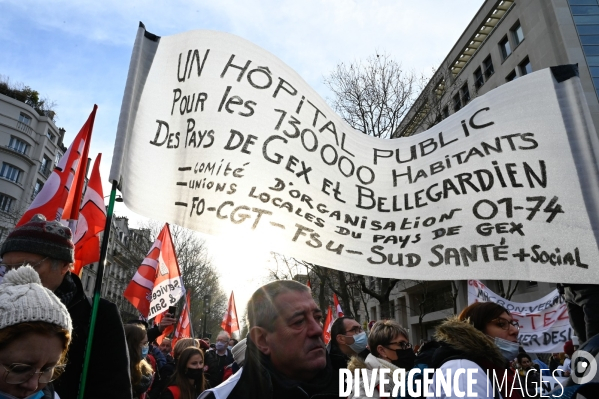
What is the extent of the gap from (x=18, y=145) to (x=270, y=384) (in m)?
50.2

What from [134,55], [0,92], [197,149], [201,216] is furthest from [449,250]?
[0,92]

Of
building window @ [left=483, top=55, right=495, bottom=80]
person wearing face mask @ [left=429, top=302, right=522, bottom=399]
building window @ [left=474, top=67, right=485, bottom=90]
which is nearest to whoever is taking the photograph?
person wearing face mask @ [left=429, top=302, right=522, bottom=399]

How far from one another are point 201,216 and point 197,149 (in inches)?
17.5

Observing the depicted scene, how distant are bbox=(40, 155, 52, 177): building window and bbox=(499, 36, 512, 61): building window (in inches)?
1755

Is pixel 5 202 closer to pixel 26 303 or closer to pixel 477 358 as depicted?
pixel 26 303

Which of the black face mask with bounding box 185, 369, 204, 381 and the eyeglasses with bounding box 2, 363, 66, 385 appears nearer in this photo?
the eyeglasses with bounding box 2, 363, 66, 385

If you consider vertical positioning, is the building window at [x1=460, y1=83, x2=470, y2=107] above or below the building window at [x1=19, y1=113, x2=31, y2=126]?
below

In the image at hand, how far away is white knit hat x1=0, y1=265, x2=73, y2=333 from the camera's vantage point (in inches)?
58.6

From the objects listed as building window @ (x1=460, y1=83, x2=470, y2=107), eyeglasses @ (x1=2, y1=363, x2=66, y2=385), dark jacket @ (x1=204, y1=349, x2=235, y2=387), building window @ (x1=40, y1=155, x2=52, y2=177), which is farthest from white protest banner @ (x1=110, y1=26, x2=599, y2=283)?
building window @ (x1=40, y1=155, x2=52, y2=177)

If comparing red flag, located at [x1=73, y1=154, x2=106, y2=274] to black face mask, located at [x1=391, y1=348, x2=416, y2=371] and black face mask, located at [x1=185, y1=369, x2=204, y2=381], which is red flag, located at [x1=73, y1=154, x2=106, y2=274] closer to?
black face mask, located at [x1=185, y1=369, x2=204, y2=381]

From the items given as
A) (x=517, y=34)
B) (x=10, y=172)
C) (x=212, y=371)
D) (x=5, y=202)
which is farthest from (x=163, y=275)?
(x=10, y=172)

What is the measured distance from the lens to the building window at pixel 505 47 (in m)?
23.3

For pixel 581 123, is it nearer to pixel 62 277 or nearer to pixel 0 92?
pixel 62 277

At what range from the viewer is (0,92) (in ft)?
143
